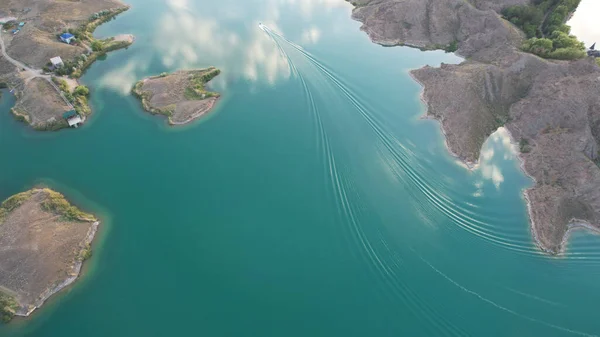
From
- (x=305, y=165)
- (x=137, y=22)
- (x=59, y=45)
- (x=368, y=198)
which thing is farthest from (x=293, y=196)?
(x=137, y=22)

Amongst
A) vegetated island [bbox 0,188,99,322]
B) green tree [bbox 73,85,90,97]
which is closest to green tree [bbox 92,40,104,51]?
green tree [bbox 73,85,90,97]

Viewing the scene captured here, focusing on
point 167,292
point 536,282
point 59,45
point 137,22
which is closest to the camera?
point 167,292

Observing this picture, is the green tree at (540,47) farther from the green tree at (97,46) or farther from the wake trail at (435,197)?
the green tree at (97,46)

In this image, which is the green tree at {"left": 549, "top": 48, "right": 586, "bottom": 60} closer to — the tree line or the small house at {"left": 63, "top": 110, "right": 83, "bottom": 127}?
the tree line

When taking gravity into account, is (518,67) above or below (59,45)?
above

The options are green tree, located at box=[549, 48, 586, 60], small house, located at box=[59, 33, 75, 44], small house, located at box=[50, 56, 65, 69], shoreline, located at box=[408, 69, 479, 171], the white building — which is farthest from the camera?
small house, located at box=[59, 33, 75, 44]

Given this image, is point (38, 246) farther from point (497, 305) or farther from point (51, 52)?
point (497, 305)

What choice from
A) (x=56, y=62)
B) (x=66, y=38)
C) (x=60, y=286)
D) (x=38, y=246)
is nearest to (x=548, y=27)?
(x=60, y=286)

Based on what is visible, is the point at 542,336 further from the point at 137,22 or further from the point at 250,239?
the point at 137,22
